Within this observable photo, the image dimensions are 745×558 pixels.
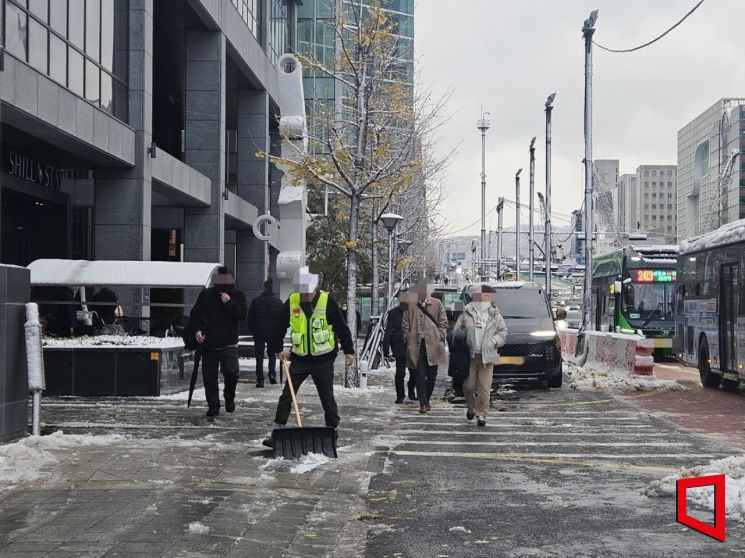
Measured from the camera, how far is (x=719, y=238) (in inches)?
802

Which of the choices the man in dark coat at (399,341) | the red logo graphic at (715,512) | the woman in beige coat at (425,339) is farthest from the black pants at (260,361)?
the red logo graphic at (715,512)

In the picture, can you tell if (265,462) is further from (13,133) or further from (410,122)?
(410,122)

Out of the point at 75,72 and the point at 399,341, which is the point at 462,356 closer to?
the point at 399,341

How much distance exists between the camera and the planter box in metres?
15.7

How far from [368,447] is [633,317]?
21330 millimetres

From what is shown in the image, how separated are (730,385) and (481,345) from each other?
9685mm

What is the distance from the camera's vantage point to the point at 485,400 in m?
13.2

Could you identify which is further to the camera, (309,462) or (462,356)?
(462,356)

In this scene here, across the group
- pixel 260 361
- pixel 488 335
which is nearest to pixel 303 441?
pixel 488 335

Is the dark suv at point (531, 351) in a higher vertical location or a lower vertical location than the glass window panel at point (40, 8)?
lower

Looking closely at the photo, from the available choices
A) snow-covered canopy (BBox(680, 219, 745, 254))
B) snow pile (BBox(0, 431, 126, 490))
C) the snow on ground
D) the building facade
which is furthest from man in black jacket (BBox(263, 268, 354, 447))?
snow-covered canopy (BBox(680, 219, 745, 254))

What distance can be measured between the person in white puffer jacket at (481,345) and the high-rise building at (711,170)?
4091 inches

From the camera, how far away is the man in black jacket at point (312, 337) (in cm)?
1030

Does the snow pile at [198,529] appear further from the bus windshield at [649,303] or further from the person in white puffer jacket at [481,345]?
the bus windshield at [649,303]
